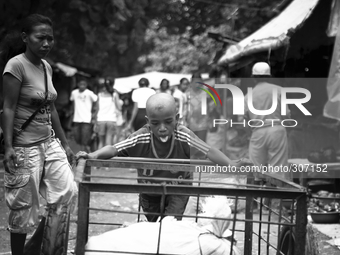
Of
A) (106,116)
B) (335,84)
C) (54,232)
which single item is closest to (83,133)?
(106,116)

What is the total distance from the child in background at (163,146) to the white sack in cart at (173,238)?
22.1 inches

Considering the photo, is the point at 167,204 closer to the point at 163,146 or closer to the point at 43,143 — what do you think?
the point at 163,146

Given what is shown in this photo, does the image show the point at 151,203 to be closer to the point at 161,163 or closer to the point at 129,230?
the point at 161,163

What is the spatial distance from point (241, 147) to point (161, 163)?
8.54 meters

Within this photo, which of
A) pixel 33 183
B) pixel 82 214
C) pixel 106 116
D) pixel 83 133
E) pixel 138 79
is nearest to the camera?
pixel 82 214

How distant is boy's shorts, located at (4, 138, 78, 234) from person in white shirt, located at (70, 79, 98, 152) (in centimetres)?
795

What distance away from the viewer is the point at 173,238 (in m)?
2.58

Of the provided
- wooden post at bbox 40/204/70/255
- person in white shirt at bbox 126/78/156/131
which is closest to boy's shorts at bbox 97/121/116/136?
person in white shirt at bbox 126/78/156/131

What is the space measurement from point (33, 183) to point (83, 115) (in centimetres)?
824

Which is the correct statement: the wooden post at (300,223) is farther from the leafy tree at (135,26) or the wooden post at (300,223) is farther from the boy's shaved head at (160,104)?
the leafy tree at (135,26)

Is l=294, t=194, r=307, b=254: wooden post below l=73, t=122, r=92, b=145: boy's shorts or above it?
below

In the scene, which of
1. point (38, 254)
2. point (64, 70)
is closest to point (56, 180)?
point (38, 254)

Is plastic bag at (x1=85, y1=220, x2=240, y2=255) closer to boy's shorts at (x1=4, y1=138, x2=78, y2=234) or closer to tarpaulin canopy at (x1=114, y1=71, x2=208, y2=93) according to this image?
boy's shorts at (x1=4, y1=138, x2=78, y2=234)

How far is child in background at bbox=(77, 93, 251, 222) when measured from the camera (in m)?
3.22
